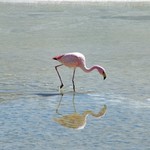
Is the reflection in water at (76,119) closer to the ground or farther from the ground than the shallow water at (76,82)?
closer to the ground

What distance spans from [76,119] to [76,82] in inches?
72.8

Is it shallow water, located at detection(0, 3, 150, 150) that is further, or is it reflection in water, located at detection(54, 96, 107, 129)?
reflection in water, located at detection(54, 96, 107, 129)

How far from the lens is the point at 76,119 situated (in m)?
6.13

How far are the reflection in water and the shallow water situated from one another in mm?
81

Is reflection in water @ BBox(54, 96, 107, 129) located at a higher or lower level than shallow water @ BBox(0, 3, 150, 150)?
lower

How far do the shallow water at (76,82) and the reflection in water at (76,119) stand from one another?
3.2 inches

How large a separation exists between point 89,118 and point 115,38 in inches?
257

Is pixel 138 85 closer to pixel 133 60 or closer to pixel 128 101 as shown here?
pixel 128 101

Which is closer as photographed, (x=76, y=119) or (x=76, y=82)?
(x=76, y=119)

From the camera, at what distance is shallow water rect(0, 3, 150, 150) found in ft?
17.8

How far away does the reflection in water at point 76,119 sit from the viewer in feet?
19.3

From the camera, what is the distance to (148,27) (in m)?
14.1

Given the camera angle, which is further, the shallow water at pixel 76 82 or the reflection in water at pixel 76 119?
the reflection in water at pixel 76 119

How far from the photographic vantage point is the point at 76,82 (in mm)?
7941
